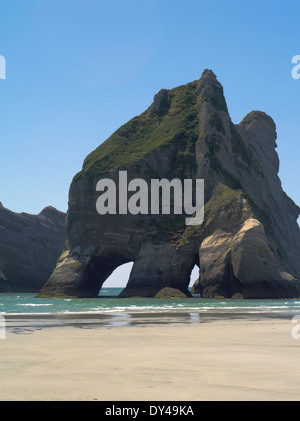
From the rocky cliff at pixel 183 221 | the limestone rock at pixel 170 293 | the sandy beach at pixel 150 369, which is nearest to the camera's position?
the sandy beach at pixel 150 369

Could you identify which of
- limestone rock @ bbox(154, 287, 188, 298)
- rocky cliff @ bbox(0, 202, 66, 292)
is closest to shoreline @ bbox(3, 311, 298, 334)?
limestone rock @ bbox(154, 287, 188, 298)

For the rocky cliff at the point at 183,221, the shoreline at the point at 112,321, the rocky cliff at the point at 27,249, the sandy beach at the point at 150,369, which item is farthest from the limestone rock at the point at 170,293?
the rocky cliff at the point at 27,249

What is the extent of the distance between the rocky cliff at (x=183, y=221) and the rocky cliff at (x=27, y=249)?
49307mm

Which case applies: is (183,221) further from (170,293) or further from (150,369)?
(150,369)

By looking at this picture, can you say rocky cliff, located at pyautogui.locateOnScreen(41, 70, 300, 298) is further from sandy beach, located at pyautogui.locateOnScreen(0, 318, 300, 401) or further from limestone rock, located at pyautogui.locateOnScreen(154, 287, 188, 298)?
sandy beach, located at pyautogui.locateOnScreen(0, 318, 300, 401)

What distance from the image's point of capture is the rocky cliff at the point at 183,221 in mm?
79731

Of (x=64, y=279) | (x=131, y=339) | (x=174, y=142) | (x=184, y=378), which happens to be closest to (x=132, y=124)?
(x=174, y=142)

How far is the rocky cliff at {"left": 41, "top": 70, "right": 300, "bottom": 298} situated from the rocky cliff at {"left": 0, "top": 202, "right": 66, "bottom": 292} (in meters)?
49.3

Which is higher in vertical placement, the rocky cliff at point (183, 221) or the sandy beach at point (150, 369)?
the rocky cliff at point (183, 221)

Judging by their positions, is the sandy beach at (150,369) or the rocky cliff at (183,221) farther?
the rocky cliff at (183,221)

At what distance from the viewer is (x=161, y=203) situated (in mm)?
97688

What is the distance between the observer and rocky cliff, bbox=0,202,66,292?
146 meters

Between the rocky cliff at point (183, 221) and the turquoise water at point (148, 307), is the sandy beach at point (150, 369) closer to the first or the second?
the turquoise water at point (148, 307)
